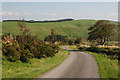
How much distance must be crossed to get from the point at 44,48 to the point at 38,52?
247 centimetres

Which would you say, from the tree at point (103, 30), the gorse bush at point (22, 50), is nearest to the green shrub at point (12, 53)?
the gorse bush at point (22, 50)

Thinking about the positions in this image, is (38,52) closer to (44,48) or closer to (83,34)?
(44,48)

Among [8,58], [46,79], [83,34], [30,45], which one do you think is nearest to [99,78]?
[46,79]

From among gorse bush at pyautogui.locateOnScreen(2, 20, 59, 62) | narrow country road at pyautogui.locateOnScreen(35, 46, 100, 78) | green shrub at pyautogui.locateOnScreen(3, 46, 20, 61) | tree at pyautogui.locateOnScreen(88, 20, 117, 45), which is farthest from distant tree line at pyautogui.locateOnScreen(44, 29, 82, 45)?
narrow country road at pyautogui.locateOnScreen(35, 46, 100, 78)

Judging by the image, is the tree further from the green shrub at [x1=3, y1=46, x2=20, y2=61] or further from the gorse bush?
the green shrub at [x1=3, y1=46, x2=20, y2=61]

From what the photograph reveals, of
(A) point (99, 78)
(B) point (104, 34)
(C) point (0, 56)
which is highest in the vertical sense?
(B) point (104, 34)

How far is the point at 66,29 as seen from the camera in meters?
189

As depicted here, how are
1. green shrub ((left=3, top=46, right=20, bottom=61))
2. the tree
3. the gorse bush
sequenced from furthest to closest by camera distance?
1. the tree
2. the gorse bush
3. green shrub ((left=3, top=46, right=20, bottom=61))

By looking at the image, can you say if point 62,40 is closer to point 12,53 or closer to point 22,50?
point 22,50

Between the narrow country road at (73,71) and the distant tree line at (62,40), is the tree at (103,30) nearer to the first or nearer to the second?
the distant tree line at (62,40)

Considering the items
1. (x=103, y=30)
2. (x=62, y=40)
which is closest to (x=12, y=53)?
(x=103, y=30)

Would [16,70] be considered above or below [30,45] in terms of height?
below

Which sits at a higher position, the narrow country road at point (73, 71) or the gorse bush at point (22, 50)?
the gorse bush at point (22, 50)

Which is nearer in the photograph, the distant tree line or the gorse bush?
the gorse bush
